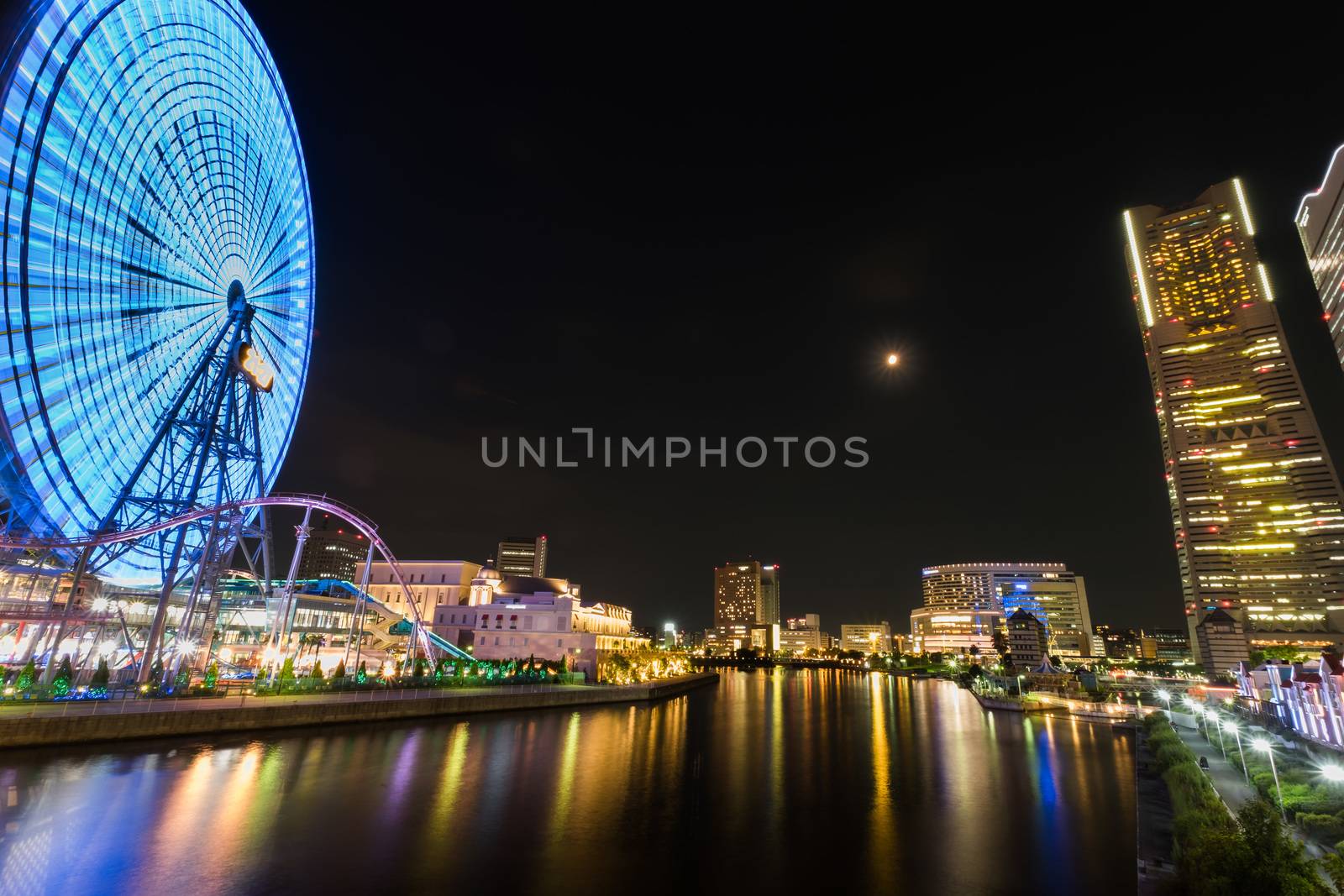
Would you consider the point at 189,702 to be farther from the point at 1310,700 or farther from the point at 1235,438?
the point at 1235,438

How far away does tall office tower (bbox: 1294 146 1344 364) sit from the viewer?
103062mm

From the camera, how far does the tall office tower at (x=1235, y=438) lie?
132 m

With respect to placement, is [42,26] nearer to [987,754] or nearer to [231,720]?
[231,720]

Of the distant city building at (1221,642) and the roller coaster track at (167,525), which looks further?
the distant city building at (1221,642)

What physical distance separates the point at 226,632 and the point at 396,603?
2780cm

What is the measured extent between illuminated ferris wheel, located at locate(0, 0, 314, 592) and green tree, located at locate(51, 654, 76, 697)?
775 cm

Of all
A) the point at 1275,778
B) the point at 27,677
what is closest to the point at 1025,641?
the point at 1275,778

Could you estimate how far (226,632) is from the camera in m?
→ 64.4

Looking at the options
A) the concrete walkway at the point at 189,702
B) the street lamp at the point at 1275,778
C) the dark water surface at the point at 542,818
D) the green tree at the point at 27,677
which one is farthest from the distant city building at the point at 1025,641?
the green tree at the point at 27,677

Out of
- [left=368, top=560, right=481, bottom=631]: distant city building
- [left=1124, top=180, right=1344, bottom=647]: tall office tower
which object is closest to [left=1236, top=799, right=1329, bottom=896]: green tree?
[left=368, top=560, right=481, bottom=631]: distant city building

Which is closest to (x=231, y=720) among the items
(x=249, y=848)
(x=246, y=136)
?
(x=249, y=848)

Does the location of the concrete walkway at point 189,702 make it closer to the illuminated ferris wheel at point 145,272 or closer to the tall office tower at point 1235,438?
the illuminated ferris wheel at point 145,272

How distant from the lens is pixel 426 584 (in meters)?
94.7

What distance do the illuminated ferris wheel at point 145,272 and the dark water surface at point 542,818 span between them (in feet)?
67.4
